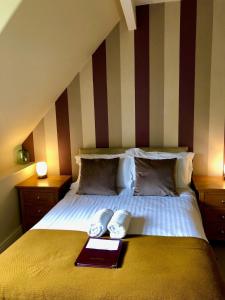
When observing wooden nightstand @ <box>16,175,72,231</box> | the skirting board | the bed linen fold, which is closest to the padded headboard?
wooden nightstand @ <box>16,175,72,231</box>

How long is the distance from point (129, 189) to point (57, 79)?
1.38m

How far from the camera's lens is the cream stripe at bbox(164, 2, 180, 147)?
293 cm

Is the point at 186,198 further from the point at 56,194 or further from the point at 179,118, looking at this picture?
the point at 56,194

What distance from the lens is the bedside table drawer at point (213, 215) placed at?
2.73m

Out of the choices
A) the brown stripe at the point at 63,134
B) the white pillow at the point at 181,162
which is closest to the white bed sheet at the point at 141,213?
the white pillow at the point at 181,162

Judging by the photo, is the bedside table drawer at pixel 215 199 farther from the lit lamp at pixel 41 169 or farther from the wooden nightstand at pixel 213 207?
the lit lamp at pixel 41 169

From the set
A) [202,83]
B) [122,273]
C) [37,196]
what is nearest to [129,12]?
[202,83]

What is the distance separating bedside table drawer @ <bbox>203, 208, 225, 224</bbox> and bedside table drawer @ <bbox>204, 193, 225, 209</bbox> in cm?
7

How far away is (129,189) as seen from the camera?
2.89m

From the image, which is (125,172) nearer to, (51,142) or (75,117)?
(75,117)

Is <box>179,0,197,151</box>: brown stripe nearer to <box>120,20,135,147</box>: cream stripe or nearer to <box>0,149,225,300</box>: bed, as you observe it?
<box>120,20,135,147</box>: cream stripe

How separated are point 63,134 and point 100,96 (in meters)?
0.64

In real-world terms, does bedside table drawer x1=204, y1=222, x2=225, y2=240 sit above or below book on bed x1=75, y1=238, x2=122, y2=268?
below

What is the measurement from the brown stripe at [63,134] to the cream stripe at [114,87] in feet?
1.72
